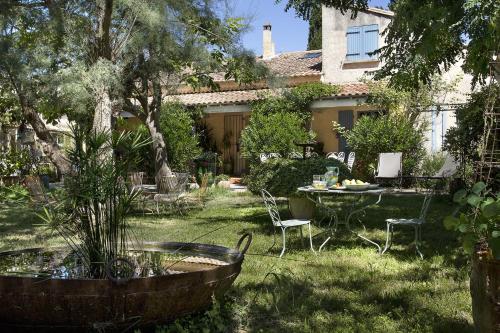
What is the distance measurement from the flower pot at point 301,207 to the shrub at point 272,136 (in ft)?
21.5

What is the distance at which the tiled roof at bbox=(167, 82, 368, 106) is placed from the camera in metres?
16.4

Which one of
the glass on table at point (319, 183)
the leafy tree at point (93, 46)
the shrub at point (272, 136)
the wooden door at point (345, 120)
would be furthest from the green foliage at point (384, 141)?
the glass on table at point (319, 183)

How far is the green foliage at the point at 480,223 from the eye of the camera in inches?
101

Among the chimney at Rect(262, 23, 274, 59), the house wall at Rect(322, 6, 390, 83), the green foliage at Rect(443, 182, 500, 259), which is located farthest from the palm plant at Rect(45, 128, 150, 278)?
the chimney at Rect(262, 23, 274, 59)

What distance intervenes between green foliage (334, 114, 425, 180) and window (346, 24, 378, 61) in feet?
12.5

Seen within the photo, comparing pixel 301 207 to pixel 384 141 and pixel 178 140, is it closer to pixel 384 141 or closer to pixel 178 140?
pixel 384 141

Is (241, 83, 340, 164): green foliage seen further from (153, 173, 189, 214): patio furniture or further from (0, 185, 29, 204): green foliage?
(0, 185, 29, 204): green foliage

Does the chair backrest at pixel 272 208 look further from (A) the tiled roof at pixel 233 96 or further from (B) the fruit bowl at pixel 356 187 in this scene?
(A) the tiled roof at pixel 233 96

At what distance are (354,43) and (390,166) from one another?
624cm

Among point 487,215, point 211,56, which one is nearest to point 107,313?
point 487,215

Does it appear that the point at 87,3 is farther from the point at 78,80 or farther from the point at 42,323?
the point at 42,323

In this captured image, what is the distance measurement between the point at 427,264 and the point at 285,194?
3.00 metres

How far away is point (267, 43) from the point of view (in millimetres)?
22766

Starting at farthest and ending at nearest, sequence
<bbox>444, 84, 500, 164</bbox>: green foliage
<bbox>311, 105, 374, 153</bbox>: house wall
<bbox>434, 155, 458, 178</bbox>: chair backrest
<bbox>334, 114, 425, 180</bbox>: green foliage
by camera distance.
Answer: <bbox>311, 105, 374, 153</bbox>: house wall → <bbox>334, 114, 425, 180</bbox>: green foliage → <bbox>434, 155, 458, 178</bbox>: chair backrest → <bbox>444, 84, 500, 164</bbox>: green foliage
